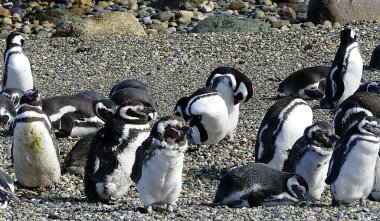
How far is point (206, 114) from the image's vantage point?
35.0 feet

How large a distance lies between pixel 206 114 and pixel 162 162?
3.07m

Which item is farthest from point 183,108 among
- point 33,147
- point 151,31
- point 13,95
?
point 151,31

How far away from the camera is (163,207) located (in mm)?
7809

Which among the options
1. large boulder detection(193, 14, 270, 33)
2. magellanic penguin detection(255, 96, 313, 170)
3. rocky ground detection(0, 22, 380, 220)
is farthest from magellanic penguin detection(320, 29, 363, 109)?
large boulder detection(193, 14, 270, 33)

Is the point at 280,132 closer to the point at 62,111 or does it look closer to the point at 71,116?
the point at 71,116

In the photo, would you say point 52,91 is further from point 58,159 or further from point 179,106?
point 58,159

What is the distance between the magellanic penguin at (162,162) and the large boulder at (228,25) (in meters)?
11.1

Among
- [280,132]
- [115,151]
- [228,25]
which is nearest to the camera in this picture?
[115,151]

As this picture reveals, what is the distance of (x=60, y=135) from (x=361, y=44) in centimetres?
704

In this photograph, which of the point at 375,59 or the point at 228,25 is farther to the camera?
the point at 228,25

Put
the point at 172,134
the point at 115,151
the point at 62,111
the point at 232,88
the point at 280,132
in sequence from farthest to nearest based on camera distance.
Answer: the point at 62,111 → the point at 232,88 → the point at 280,132 → the point at 115,151 → the point at 172,134

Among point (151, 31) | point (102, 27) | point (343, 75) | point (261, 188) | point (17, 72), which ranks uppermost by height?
point (261, 188)

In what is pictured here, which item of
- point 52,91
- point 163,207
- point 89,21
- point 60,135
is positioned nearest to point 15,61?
point 52,91

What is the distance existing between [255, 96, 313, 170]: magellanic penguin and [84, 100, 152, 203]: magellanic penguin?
150 centimetres
